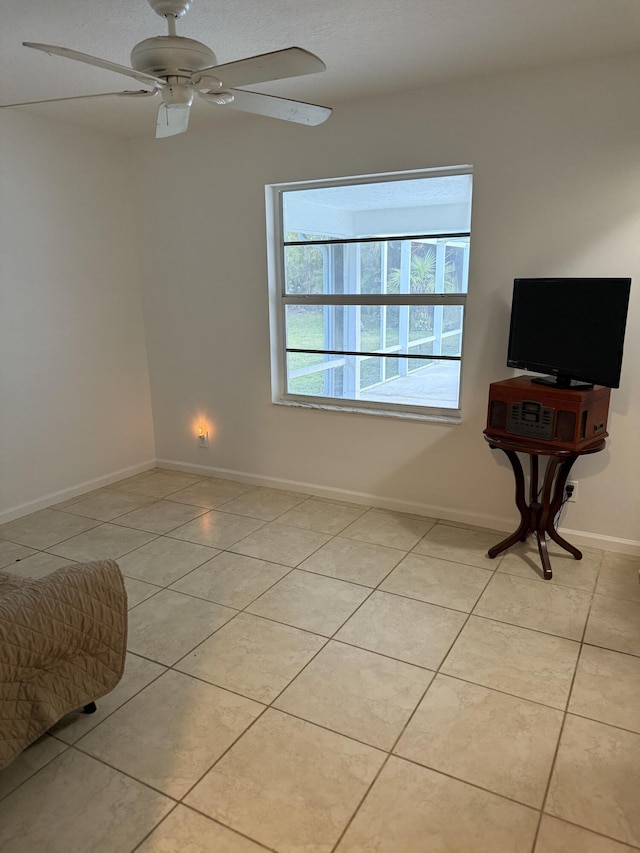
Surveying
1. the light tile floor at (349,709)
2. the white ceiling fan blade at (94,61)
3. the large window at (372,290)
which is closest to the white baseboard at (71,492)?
the light tile floor at (349,709)

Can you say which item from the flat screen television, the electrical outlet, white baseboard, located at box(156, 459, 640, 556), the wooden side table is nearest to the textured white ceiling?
the flat screen television

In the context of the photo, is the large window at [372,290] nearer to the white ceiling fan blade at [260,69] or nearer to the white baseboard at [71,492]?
the white baseboard at [71,492]

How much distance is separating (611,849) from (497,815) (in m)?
0.29

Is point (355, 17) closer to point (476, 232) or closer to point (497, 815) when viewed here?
point (476, 232)

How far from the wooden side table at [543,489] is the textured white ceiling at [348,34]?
180 cm

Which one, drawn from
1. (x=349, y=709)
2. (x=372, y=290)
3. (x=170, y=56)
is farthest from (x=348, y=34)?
(x=349, y=709)

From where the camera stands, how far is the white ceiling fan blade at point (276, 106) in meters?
2.13

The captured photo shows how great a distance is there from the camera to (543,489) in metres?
3.03

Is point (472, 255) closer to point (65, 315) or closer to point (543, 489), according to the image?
point (543, 489)

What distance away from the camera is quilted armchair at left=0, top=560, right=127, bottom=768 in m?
1.68

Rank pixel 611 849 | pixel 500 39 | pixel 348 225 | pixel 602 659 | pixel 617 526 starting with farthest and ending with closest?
1. pixel 348 225
2. pixel 617 526
3. pixel 500 39
4. pixel 602 659
5. pixel 611 849

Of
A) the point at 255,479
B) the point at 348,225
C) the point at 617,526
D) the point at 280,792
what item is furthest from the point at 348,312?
the point at 280,792

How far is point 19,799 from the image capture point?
1715 millimetres

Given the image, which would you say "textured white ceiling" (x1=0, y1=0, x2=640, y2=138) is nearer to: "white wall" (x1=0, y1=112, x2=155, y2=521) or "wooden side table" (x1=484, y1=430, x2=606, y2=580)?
"white wall" (x1=0, y1=112, x2=155, y2=521)
